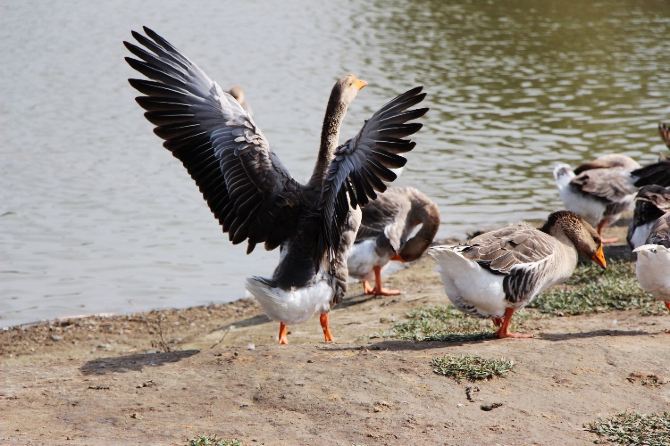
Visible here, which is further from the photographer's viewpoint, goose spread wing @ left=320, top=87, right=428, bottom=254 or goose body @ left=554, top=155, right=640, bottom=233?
goose body @ left=554, top=155, right=640, bottom=233

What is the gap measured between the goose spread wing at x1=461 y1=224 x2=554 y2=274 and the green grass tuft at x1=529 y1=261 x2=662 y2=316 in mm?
1122

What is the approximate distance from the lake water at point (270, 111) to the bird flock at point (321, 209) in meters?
2.98

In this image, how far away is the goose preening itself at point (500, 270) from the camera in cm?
643

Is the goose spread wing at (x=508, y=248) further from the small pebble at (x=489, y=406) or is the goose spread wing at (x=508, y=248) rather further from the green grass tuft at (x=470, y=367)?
the small pebble at (x=489, y=406)

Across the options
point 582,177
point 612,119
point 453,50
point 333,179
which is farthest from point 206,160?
point 453,50

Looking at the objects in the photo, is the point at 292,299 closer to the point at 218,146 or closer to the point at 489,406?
the point at 218,146

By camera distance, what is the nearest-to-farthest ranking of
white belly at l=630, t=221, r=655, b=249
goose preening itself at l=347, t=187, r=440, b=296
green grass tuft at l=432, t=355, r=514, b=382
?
1. green grass tuft at l=432, t=355, r=514, b=382
2. white belly at l=630, t=221, r=655, b=249
3. goose preening itself at l=347, t=187, r=440, b=296

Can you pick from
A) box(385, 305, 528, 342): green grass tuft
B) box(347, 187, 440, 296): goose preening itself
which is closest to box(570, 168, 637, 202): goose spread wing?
box(347, 187, 440, 296): goose preening itself

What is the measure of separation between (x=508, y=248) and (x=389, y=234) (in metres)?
2.63

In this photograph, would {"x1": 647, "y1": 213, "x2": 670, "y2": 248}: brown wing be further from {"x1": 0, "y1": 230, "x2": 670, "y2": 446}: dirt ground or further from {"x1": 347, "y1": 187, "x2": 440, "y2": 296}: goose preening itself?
{"x1": 347, "y1": 187, "x2": 440, "y2": 296}: goose preening itself

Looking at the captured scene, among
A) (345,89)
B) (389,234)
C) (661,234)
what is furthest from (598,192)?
(345,89)

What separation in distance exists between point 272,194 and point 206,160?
538 mm

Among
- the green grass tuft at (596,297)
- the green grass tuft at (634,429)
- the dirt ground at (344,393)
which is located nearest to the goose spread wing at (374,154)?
the dirt ground at (344,393)

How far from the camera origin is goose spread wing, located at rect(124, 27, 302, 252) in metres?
6.91
